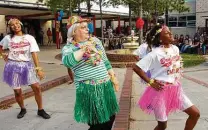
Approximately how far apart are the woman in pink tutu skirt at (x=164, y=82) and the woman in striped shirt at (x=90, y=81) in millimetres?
505

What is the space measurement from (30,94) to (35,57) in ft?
7.13

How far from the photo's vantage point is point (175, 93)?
14.2ft

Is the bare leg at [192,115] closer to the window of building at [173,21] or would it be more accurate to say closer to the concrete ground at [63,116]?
the concrete ground at [63,116]

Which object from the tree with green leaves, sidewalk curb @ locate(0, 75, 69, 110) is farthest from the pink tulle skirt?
the tree with green leaves

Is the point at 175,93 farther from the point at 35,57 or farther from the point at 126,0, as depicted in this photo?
the point at 126,0

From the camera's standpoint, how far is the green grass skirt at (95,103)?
3.96 m

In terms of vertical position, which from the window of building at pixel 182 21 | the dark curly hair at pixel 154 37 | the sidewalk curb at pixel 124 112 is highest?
the window of building at pixel 182 21

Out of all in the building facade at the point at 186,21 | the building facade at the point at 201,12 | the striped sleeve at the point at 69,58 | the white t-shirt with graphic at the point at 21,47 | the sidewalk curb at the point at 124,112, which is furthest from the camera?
the building facade at the point at 186,21

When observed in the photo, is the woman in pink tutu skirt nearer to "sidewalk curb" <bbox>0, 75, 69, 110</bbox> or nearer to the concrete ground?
the concrete ground

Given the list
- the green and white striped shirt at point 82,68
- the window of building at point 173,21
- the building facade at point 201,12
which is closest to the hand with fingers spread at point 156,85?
the green and white striped shirt at point 82,68

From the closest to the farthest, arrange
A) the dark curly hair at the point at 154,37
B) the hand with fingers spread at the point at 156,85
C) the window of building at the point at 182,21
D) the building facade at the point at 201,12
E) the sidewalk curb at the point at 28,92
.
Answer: the hand with fingers spread at the point at 156,85, the dark curly hair at the point at 154,37, the sidewalk curb at the point at 28,92, the building facade at the point at 201,12, the window of building at the point at 182,21

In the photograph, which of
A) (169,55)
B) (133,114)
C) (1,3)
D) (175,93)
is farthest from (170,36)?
(1,3)

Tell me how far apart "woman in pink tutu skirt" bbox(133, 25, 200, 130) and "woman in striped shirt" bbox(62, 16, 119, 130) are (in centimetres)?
50

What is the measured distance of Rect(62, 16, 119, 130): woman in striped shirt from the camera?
3.93m
